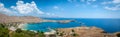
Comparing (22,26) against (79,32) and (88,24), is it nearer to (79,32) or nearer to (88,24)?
(79,32)

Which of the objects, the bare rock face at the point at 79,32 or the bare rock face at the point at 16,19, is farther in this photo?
the bare rock face at the point at 16,19

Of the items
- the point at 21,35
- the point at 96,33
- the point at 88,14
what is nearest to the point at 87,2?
the point at 88,14

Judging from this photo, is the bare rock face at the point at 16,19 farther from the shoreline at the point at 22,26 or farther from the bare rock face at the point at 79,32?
the bare rock face at the point at 79,32

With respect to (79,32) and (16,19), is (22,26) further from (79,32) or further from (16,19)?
(79,32)

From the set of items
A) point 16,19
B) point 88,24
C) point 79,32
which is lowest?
point 79,32

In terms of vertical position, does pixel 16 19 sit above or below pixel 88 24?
above

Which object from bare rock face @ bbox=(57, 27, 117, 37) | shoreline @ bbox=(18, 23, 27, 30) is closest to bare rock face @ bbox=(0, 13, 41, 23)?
shoreline @ bbox=(18, 23, 27, 30)

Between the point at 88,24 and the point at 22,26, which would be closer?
the point at 88,24

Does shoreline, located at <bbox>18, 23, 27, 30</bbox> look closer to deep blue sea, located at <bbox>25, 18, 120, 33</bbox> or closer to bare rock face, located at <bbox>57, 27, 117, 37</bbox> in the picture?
deep blue sea, located at <bbox>25, 18, 120, 33</bbox>

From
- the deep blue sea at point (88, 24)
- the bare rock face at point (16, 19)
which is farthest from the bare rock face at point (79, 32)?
the bare rock face at point (16, 19)

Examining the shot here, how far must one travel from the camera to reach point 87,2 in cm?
613

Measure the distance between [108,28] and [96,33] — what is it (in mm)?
280

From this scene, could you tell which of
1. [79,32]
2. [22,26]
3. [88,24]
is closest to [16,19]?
[22,26]

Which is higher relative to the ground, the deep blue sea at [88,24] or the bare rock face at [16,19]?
the bare rock face at [16,19]
